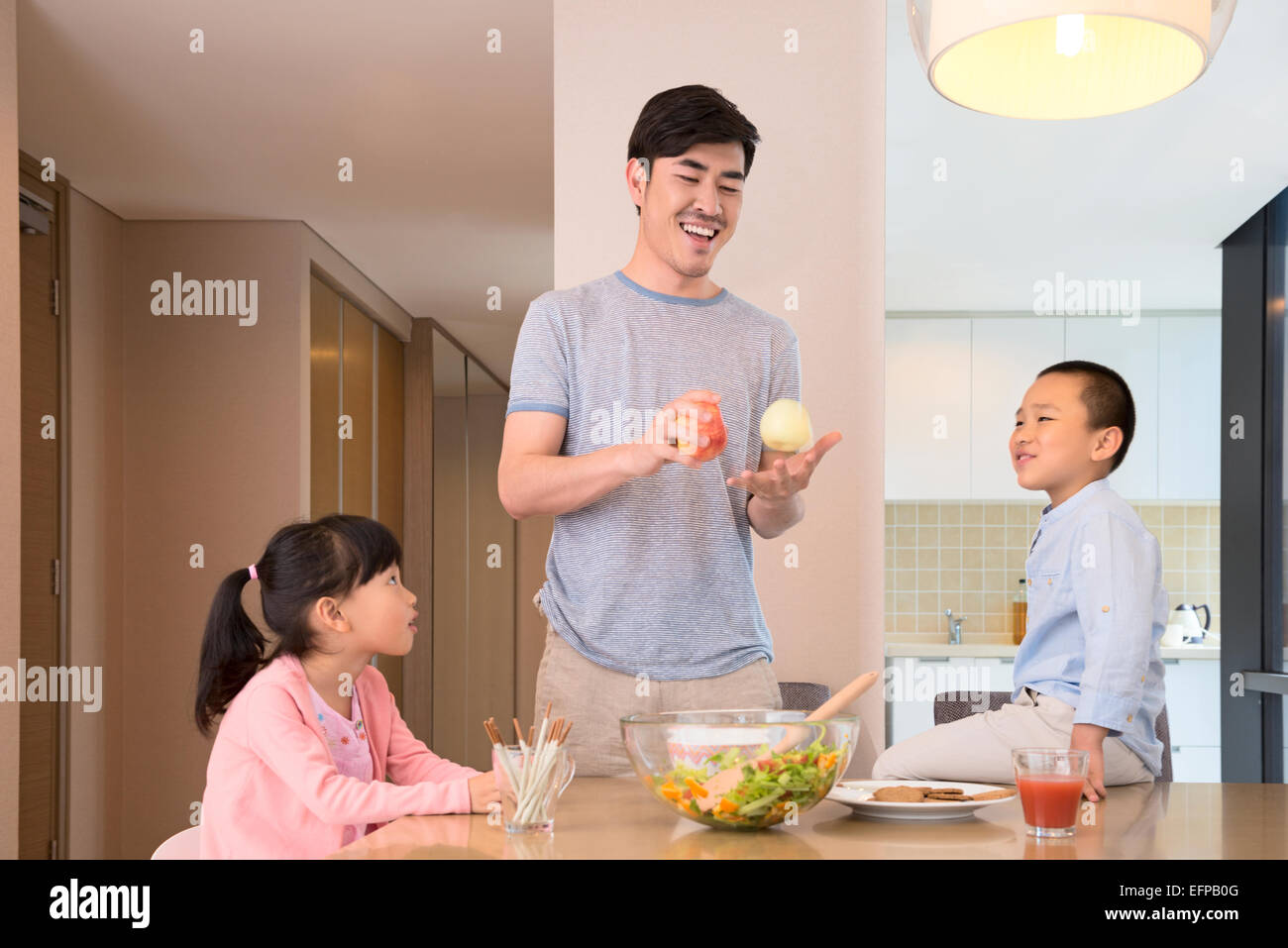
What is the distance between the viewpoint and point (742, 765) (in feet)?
3.43

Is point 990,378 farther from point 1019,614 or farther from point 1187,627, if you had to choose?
point 1187,627

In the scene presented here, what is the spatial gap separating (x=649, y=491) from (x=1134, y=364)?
7.95ft

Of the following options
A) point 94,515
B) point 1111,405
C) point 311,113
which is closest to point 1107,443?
point 1111,405

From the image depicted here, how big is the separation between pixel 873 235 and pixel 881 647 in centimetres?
86

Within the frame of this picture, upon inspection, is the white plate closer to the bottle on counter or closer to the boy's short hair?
the boy's short hair

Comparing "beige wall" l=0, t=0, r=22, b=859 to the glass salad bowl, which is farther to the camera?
"beige wall" l=0, t=0, r=22, b=859

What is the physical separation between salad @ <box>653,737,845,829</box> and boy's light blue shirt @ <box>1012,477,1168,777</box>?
0.54 m

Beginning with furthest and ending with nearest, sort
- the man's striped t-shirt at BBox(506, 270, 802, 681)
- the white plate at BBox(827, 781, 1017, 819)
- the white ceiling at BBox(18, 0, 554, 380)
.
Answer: the white ceiling at BBox(18, 0, 554, 380) → the man's striped t-shirt at BBox(506, 270, 802, 681) → the white plate at BBox(827, 781, 1017, 819)

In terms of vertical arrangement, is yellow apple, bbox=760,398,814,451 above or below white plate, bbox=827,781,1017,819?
above

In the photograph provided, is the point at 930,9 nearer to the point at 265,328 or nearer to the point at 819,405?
the point at 819,405

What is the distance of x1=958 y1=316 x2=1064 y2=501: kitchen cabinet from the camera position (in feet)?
9.57

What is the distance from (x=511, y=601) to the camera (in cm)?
929

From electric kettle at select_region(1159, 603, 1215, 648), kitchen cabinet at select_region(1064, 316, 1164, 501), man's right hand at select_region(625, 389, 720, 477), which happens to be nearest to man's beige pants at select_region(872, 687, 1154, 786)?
man's right hand at select_region(625, 389, 720, 477)
